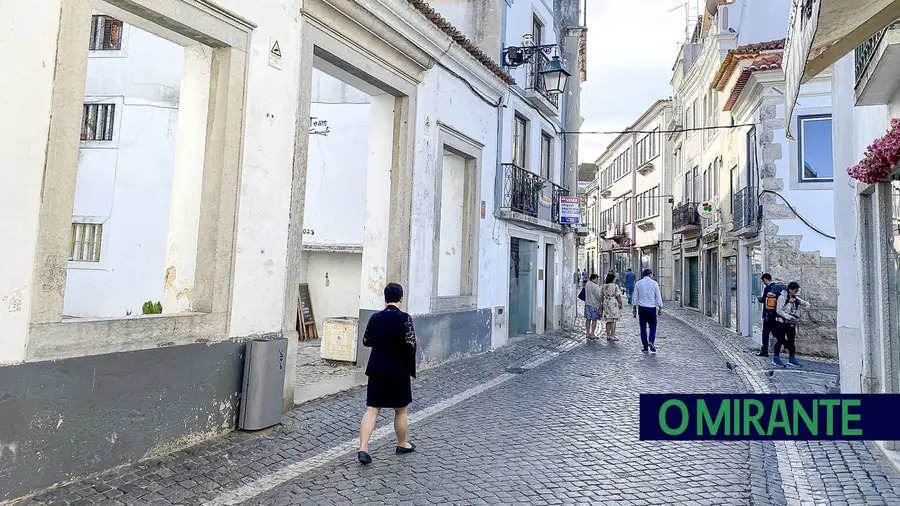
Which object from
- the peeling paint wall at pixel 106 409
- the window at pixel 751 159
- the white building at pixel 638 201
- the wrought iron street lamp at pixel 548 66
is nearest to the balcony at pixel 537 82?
the wrought iron street lamp at pixel 548 66

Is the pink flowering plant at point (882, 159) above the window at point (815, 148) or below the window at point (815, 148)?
below

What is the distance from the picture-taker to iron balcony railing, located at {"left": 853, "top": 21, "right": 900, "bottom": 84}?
467cm

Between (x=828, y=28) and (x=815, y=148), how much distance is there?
12.1m

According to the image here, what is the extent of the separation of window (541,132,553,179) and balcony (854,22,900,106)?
11.1 metres

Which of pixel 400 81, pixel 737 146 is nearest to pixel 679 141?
pixel 737 146

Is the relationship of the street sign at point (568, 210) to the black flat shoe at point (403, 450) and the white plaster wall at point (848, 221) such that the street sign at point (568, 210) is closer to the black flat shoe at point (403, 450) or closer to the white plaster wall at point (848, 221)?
the white plaster wall at point (848, 221)

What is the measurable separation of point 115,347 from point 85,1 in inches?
104

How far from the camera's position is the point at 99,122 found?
13.7 meters

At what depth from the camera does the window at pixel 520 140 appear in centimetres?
1462

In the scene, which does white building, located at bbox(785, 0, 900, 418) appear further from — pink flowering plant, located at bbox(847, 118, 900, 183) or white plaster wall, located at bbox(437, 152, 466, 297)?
white plaster wall, located at bbox(437, 152, 466, 297)

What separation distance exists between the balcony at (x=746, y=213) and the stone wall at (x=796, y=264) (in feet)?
2.21

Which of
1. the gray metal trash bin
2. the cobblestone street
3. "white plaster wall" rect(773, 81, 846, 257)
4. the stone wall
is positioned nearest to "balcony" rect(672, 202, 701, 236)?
the stone wall

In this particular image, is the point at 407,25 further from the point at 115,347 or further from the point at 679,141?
the point at 679,141

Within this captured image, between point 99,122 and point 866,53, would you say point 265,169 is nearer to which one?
point 866,53
